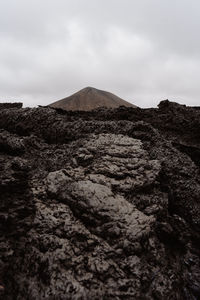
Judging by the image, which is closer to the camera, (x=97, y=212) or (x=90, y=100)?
(x=97, y=212)

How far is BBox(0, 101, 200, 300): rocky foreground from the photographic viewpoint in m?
1.78

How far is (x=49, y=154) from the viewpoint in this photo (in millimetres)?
2631

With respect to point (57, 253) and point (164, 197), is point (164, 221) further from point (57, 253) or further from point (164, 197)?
point (57, 253)

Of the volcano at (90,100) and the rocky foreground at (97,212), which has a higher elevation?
the volcano at (90,100)

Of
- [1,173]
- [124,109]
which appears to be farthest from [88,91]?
[1,173]

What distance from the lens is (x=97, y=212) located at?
2.04 m

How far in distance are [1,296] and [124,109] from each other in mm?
2463

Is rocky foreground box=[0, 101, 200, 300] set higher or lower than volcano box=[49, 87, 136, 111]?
lower

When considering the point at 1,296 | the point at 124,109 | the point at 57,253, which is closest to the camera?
the point at 1,296

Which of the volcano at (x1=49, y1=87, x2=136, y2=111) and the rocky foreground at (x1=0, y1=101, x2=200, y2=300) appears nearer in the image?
the rocky foreground at (x1=0, y1=101, x2=200, y2=300)

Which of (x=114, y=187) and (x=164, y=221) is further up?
(x=114, y=187)

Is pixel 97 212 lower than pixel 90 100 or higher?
lower

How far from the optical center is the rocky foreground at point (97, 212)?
5.84 ft

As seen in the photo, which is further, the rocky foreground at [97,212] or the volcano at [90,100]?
the volcano at [90,100]
